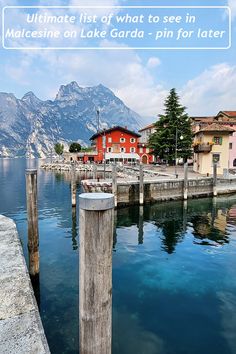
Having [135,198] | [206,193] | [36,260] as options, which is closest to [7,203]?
[135,198]

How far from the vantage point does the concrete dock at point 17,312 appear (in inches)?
165

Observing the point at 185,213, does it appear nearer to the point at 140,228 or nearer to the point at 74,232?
the point at 140,228

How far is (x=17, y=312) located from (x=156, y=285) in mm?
6061

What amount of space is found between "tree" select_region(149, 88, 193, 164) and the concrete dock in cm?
4152

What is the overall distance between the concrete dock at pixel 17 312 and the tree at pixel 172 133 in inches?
1635

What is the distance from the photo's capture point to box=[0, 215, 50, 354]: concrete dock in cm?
419

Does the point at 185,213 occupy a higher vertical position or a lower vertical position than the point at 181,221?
higher

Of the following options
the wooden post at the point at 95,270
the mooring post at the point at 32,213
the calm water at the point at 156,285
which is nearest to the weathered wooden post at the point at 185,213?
the calm water at the point at 156,285

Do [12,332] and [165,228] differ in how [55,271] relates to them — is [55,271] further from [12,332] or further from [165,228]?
[165,228]

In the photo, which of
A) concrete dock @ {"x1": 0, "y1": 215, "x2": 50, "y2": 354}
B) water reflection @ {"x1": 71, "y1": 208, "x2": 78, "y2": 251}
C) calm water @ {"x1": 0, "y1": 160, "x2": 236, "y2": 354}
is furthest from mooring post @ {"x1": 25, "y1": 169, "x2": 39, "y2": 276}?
water reflection @ {"x1": 71, "y1": 208, "x2": 78, "y2": 251}

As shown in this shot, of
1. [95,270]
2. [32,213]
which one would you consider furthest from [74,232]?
[95,270]

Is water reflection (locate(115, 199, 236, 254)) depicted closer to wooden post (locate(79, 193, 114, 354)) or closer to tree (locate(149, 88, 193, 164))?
wooden post (locate(79, 193, 114, 354))

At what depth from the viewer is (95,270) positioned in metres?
3.08

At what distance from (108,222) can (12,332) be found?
316cm
